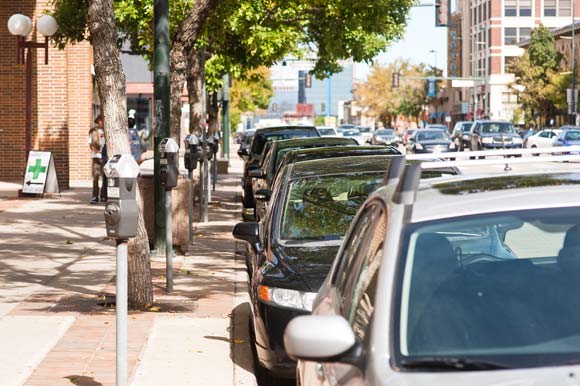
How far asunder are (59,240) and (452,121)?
122 metres

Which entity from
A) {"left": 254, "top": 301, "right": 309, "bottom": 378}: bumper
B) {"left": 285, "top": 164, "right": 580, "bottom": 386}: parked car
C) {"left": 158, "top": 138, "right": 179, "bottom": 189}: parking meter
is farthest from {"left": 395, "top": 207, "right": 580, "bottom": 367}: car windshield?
{"left": 158, "top": 138, "right": 179, "bottom": 189}: parking meter

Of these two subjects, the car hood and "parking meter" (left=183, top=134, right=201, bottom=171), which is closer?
the car hood

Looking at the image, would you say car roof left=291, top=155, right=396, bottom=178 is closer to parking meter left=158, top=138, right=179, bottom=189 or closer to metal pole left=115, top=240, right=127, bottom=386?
parking meter left=158, top=138, right=179, bottom=189

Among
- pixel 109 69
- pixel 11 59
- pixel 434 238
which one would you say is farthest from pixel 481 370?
pixel 11 59

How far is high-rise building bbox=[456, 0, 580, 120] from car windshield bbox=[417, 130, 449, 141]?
169 ft

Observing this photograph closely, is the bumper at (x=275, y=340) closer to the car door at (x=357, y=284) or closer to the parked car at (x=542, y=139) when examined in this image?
the car door at (x=357, y=284)

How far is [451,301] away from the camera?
4281mm

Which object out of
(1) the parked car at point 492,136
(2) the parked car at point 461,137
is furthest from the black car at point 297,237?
(2) the parked car at point 461,137

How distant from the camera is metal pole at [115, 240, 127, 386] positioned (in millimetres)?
7016

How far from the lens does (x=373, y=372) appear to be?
3.87 m

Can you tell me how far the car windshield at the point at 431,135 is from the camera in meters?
53.3

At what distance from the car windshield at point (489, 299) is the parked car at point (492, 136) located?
46272mm

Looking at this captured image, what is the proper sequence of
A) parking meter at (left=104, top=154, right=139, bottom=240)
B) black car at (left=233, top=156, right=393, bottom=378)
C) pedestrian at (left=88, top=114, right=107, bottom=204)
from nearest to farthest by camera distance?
1. parking meter at (left=104, top=154, right=139, bottom=240)
2. black car at (left=233, top=156, right=393, bottom=378)
3. pedestrian at (left=88, top=114, right=107, bottom=204)

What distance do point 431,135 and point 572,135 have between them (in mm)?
7678
